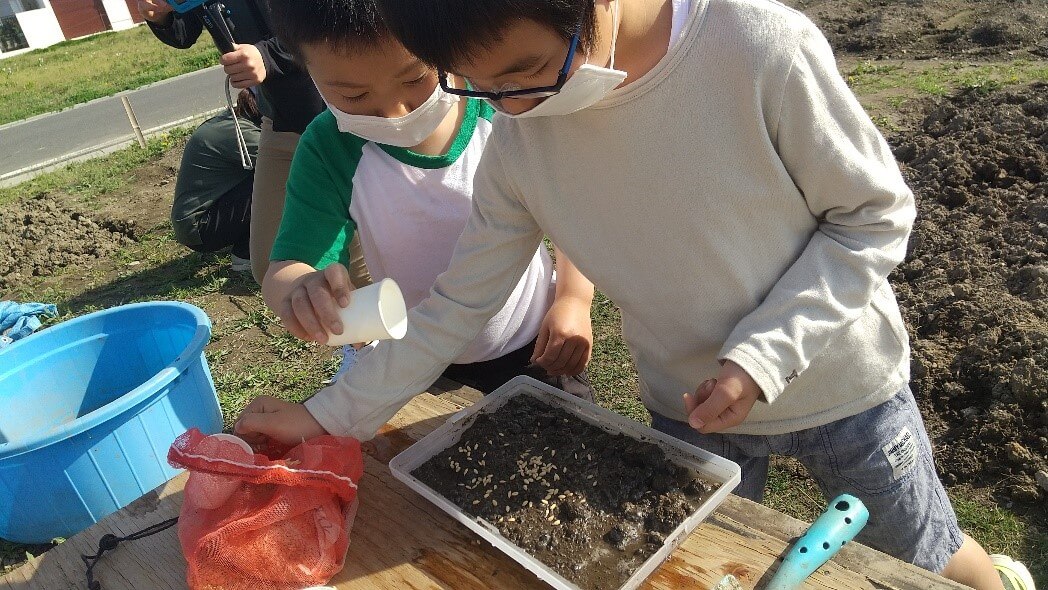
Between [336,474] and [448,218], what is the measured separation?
70 cm

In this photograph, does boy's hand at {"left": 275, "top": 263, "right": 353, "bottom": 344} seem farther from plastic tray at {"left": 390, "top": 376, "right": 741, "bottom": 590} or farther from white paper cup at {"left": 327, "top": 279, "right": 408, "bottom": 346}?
plastic tray at {"left": 390, "top": 376, "right": 741, "bottom": 590}

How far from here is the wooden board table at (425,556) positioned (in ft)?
3.91

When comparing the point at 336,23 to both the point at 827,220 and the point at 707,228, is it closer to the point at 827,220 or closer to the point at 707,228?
the point at 707,228

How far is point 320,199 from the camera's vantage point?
173 cm

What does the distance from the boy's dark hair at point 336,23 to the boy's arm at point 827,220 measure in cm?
74

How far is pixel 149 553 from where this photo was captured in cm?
144

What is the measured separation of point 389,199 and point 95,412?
1.26m

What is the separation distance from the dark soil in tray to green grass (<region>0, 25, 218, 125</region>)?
1328 centimetres

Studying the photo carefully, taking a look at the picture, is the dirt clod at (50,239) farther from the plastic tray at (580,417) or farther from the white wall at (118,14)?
the white wall at (118,14)

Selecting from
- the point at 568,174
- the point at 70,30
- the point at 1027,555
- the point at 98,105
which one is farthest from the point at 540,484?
the point at 70,30

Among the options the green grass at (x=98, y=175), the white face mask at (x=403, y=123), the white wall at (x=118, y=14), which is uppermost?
the white face mask at (x=403, y=123)

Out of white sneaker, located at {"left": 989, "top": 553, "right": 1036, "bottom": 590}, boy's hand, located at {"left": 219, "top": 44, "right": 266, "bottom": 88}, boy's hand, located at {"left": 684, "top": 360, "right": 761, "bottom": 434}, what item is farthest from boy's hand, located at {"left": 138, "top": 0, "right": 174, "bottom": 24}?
white sneaker, located at {"left": 989, "top": 553, "right": 1036, "bottom": 590}

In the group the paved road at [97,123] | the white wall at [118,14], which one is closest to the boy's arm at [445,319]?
the paved road at [97,123]

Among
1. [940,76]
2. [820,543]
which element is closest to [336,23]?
[820,543]
